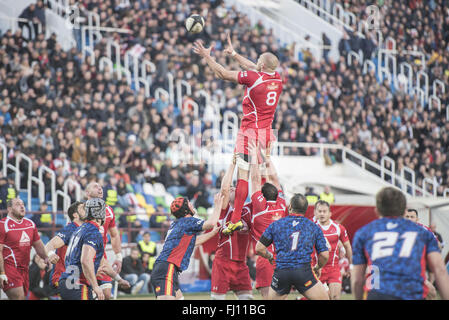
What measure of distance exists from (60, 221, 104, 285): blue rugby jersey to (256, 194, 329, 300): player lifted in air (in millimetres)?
2037

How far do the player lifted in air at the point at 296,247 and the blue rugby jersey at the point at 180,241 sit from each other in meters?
0.93

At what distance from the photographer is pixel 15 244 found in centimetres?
1041

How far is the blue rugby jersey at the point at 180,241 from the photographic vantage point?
8.65 m

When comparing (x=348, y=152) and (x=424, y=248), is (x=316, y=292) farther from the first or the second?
(x=348, y=152)

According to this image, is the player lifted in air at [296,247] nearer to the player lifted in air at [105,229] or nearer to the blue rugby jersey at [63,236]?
the player lifted in air at [105,229]

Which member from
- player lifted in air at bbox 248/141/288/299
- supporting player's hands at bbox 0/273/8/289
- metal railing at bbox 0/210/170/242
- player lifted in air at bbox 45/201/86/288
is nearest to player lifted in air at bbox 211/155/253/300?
player lifted in air at bbox 248/141/288/299

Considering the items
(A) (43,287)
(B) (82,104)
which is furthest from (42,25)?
(A) (43,287)

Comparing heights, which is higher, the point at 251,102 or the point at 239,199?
the point at 251,102

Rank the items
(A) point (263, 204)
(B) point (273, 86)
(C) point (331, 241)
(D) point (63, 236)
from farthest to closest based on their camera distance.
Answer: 1. (C) point (331, 241)
2. (A) point (263, 204)
3. (B) point (273, 86)
4. (D) point (63, 236)

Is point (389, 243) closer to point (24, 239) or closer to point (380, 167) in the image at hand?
point (24, 239)

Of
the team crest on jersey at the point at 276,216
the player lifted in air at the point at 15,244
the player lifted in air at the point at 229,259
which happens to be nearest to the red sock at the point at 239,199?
the player lifted in air at the point at 229,259

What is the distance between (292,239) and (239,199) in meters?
1.63

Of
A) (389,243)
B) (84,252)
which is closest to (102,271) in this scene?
(84,252)

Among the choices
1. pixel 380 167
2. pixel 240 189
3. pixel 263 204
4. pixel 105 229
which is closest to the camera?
pixel 240 189
